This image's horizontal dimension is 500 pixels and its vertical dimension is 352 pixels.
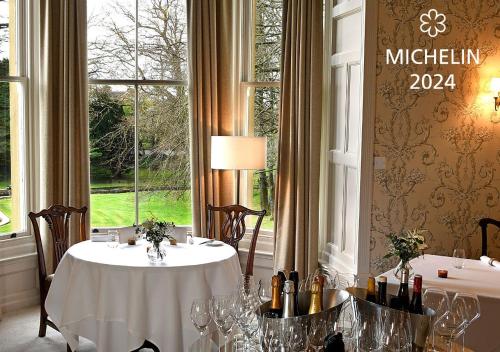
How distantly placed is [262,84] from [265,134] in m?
0.49

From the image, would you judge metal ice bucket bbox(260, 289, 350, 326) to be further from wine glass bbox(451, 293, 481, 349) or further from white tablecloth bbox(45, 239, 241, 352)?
white tablecloth bbox(45, 239, 241, 352)

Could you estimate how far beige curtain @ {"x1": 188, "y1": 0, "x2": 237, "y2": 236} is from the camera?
5695 millimetres

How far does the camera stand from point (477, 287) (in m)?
3.22

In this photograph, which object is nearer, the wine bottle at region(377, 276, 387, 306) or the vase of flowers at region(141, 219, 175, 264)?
the wine bottle at region(377, 276, 387, 306)

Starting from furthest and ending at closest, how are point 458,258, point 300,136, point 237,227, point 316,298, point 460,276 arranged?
point 300,136
point 237,227
point 458,258
point 460,276
point 316,298

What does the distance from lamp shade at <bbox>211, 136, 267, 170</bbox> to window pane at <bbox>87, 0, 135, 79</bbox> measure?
1294 millimetres

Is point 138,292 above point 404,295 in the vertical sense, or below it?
below

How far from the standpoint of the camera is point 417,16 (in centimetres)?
473

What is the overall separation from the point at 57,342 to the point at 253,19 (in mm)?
3416

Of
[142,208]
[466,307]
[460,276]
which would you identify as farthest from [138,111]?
[466,307]

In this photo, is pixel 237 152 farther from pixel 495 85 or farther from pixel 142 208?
pixel 495 85

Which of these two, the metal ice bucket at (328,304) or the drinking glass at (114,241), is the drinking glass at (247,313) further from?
the drinking glass at (114,241)

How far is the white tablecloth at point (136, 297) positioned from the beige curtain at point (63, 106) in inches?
64.9

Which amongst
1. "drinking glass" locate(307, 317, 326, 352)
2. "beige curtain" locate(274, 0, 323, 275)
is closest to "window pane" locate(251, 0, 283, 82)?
"beige curtain" locate(274, 0, 323, 275)
